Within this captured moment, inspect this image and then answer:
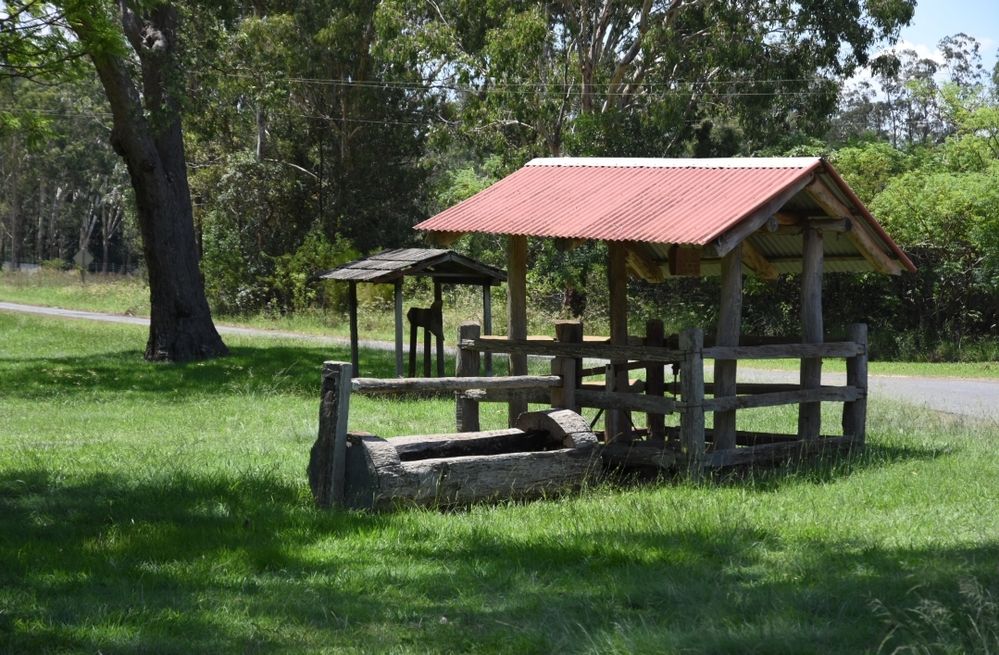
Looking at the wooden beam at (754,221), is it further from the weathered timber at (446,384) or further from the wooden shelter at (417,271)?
the wooden shelter at (417,271)

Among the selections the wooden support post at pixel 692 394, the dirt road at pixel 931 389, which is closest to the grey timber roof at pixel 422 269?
the dirt road at pixel 931 389

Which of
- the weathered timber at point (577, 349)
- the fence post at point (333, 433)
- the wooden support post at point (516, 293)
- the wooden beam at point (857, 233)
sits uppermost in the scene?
the wooden beam at point (857, 233)

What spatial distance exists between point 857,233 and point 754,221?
1834 mm

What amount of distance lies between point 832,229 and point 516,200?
3.11 meters

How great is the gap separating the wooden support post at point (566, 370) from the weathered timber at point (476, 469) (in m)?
0.80

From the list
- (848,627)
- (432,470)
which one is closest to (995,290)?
(432,470)

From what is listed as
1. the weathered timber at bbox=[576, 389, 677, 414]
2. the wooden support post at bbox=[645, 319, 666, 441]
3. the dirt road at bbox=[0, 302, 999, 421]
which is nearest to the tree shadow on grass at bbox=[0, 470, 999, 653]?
the weathered timber at bbox=[576, 389, 677, 414]

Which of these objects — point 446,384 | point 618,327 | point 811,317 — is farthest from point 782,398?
point 446,384

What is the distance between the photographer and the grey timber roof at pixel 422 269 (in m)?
17.7

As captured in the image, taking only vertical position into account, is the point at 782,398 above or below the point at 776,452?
above

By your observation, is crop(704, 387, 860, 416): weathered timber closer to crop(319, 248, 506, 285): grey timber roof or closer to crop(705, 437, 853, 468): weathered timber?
crop(705, 437, 853, 468): weathered timber

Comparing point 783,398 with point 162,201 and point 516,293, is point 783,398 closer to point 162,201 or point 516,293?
point 516,293

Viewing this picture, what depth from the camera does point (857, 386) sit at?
40.2 feet

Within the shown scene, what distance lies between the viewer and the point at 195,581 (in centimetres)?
700
